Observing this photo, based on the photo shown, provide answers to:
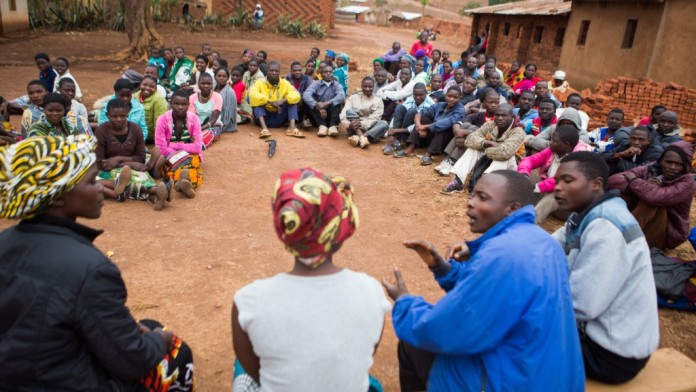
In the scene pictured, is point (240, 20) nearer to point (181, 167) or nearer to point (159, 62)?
point (159, 62)

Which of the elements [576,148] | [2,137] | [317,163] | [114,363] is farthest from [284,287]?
[2,137]

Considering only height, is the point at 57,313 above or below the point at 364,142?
above

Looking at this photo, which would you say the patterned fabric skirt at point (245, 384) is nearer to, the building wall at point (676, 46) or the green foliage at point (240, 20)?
the building wall at point (676, 46)

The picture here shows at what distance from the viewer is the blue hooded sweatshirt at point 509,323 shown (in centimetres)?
163

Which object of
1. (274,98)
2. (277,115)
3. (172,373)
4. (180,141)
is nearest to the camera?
(172,373)

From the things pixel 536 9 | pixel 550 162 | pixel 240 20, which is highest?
pixel 536 9

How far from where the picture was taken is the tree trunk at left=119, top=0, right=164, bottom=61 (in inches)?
535

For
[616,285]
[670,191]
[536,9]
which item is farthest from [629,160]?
[536,9]

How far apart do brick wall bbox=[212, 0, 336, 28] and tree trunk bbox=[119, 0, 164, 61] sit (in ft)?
36.3

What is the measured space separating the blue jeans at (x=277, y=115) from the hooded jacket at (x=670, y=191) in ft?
17.6

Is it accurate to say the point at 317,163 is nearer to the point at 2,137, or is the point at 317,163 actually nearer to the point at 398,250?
the point at 398,250

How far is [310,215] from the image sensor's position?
4.74 ft

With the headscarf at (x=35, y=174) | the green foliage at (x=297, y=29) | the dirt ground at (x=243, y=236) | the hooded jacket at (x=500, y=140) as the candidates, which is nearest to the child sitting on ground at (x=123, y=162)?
the dirt ground at (x=243, y=236)

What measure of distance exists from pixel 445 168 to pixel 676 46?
6.02m
